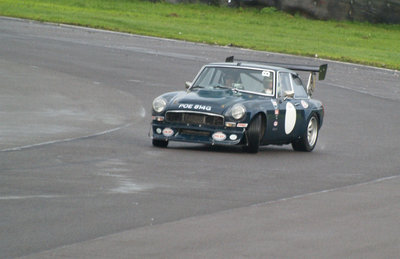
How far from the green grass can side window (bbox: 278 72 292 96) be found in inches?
814

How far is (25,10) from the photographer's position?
45.2 m

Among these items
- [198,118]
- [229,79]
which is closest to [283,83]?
[229,79]

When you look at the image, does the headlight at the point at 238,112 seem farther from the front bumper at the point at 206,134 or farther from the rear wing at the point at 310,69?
the rear wing at the point at 310,69

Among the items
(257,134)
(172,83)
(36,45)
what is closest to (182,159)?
(257,134)

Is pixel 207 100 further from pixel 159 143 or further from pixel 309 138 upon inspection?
pixel 309 138

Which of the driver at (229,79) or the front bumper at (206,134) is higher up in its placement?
the driver at (229,79)

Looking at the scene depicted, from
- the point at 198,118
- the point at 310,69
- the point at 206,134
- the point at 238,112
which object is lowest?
Answer: the point at 206,134

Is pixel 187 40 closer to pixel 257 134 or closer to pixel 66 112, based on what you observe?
pixel 66 112

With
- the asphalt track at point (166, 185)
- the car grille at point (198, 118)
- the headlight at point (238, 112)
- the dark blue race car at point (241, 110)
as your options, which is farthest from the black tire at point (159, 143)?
the headlight at point (238, 112)

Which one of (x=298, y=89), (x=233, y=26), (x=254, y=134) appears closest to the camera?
(x=254, y=134)

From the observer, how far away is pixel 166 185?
36.5ft

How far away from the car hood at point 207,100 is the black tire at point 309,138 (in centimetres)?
132

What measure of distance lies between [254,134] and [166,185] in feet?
12.5

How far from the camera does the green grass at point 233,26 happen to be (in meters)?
40.2
